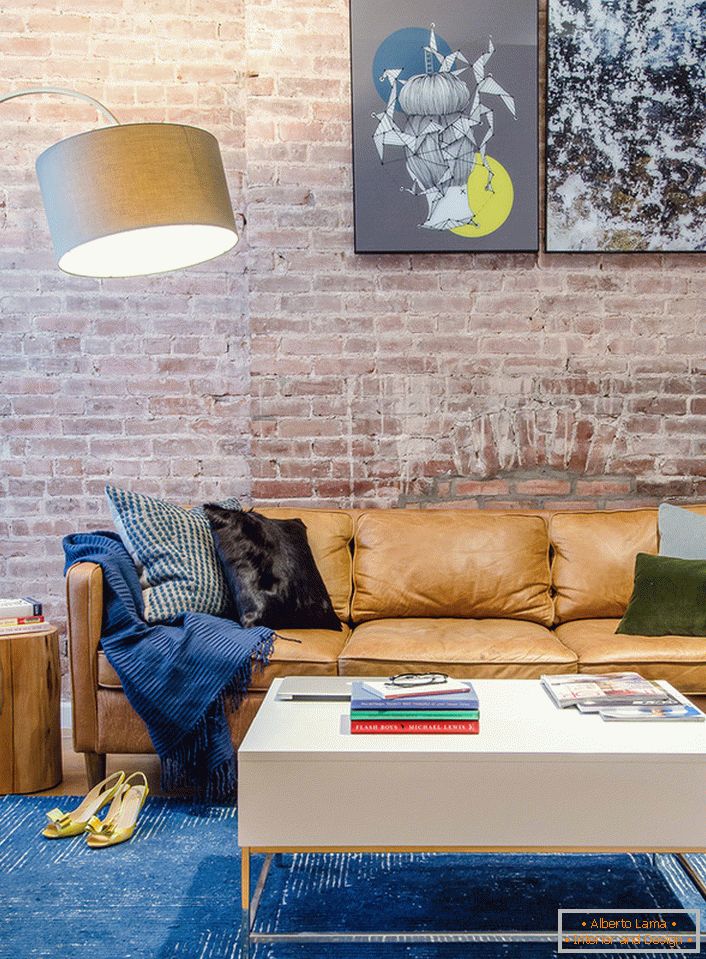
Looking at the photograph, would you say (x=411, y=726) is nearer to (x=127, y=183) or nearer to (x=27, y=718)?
(x=127, y=183)

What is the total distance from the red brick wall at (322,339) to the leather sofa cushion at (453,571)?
39 centimetres

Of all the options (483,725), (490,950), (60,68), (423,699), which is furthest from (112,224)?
(60,68)

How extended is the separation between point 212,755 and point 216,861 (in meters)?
0.44

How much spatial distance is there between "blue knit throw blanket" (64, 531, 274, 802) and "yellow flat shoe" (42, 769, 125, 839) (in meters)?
0.17

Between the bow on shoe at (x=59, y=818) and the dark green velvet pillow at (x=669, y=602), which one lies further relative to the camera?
the dark green velvet pillow at (x=669, y=602)

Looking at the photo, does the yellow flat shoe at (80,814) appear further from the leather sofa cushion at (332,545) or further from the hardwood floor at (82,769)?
the leather sofa cushion at (332,545)

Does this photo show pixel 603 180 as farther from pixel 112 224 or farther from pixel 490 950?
pixel 490 950

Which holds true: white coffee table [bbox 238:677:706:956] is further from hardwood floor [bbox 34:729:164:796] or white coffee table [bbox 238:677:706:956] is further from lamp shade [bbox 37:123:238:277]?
hardwood floor [bbox 34:729:164:796]

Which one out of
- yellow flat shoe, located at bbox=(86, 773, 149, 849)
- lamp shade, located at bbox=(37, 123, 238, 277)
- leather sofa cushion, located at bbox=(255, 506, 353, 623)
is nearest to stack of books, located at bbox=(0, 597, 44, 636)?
yellow flat shoe, located at bbox=(86, 773, 149, 849)

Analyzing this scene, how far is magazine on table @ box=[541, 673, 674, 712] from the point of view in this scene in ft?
6.98

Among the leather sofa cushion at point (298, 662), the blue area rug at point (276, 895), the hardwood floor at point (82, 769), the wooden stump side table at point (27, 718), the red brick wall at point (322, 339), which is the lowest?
the hardwood floor at point (82, 769)

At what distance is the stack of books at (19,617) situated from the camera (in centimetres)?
304

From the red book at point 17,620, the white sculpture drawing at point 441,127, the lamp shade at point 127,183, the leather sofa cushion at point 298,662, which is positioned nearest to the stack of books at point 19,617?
the red book at point 17,620

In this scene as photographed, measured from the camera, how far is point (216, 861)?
2377 mm
